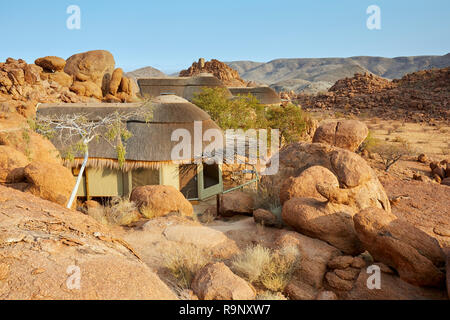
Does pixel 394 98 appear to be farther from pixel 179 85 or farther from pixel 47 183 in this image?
pixel 47 183

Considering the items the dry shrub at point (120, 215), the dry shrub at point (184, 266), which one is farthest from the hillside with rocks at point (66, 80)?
the dry shrub at point (184, 266)

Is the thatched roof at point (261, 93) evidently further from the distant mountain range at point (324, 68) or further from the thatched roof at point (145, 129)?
the distant mountain range at point (324, 68)

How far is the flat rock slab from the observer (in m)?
→ 6.25

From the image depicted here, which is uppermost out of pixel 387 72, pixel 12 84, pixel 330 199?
pixel 387 72

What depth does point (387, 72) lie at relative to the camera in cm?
12081

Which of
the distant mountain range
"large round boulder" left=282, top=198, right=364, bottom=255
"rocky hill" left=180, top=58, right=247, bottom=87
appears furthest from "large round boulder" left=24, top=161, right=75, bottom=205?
the distant mountain range

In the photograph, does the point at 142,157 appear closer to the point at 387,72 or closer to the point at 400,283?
the point at 400,283

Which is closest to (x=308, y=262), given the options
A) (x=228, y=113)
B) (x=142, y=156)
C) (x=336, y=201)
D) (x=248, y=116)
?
(x=336, y=201)

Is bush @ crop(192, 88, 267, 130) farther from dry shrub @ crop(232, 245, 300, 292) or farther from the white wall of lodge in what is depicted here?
dry shrub @ crop(232, 245, 300, 292)

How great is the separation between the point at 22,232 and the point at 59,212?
4.35 feet

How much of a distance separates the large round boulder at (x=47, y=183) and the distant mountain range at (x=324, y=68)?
91675mm

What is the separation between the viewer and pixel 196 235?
652 cm

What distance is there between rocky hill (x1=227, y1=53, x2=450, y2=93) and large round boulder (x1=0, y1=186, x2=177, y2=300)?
3937 inches

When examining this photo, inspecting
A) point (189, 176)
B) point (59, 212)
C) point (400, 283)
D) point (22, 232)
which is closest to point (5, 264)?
point (22, 232)
